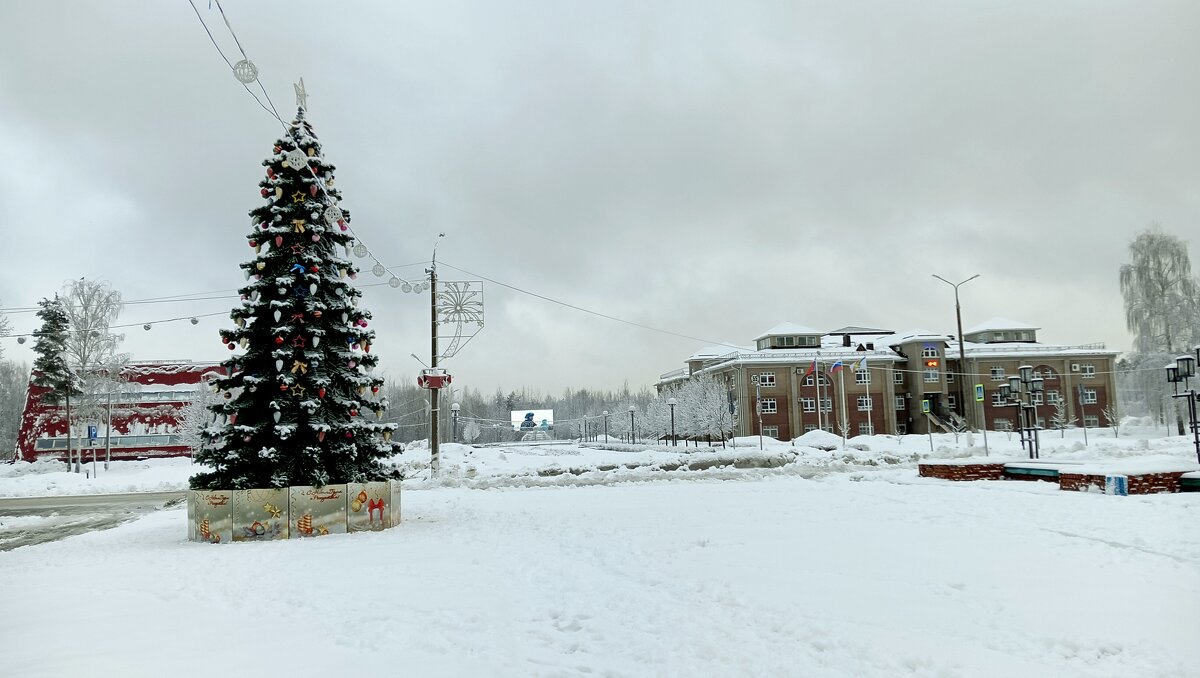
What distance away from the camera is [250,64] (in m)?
9.05

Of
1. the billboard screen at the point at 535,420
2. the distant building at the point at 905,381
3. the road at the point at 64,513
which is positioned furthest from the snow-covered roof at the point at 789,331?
the road at the point at 64,513

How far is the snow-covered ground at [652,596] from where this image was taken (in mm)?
5965

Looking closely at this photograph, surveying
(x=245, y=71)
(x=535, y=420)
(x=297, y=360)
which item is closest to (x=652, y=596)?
(x=245, y=71)

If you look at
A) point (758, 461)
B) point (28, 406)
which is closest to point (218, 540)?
point (758, 461)

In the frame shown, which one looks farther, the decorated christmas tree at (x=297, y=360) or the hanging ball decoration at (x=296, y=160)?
the decorated christmas tree at (x=297, y=360)

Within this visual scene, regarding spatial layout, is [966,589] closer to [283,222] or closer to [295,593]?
[295,593]

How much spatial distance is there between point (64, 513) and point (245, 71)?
19100mm

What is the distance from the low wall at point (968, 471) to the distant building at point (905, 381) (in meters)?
43.3

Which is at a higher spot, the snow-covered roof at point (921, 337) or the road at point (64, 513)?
the snow-covered roof at point (921, 337)

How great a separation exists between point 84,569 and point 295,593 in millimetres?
4555

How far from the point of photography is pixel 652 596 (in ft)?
26.9

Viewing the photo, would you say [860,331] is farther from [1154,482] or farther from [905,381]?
[1154,482]

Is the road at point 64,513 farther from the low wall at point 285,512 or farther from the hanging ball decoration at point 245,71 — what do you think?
the hanging ball decoration at point 245,71

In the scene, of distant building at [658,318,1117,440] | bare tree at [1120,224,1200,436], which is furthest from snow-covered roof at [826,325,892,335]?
bare tree at [1120,224,1200,436]
